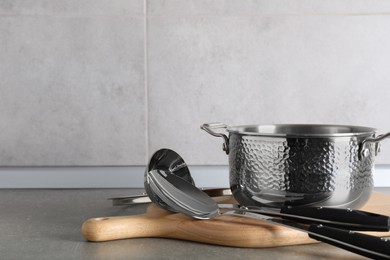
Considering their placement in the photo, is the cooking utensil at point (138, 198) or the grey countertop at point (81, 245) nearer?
the grey countertop at point (81, 245)

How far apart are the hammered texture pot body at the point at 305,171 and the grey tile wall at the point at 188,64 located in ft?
1.27

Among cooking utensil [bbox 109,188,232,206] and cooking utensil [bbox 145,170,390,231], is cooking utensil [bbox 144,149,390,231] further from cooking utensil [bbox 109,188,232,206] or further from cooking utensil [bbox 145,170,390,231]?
cooking utensil [bbox 109,188,232,206]

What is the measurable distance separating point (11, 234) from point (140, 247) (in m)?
0.18

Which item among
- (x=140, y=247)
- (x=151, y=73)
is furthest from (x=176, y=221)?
(x=151, y=73)

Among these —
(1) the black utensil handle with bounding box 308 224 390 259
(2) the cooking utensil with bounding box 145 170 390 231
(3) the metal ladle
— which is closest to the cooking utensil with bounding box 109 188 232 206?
(3) the metal ladle

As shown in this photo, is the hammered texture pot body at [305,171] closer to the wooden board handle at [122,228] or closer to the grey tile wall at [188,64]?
the wooden board handle at [122,228]

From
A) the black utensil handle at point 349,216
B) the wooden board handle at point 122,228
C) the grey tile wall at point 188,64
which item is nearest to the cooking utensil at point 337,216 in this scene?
the black utensil handle at point 349,216

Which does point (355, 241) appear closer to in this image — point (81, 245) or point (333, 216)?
point (333, 216)

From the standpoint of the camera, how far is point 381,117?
1057 mm

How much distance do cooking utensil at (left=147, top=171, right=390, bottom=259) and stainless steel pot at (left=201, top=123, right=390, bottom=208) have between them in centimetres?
4

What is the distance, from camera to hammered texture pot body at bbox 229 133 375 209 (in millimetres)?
638

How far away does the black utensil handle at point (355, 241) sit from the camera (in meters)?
0.52

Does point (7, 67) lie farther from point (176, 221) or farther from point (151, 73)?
point (176, 221)

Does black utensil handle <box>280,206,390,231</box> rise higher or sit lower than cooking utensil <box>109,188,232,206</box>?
higher
